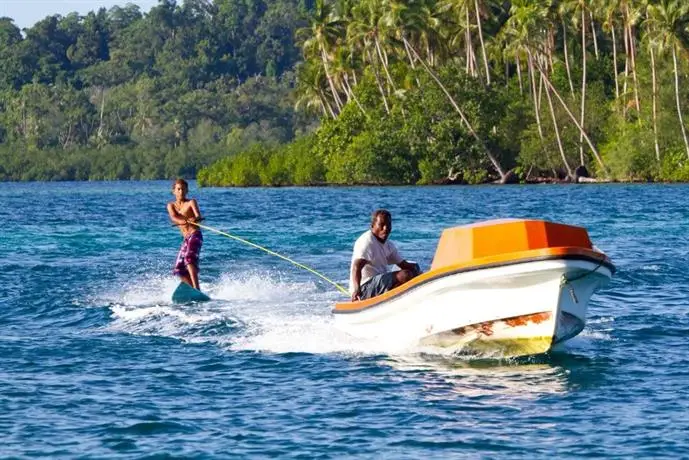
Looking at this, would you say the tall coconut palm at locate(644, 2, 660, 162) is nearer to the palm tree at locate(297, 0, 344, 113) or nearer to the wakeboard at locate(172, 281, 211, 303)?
the palm tree at locate(297, 0, 344, 113)

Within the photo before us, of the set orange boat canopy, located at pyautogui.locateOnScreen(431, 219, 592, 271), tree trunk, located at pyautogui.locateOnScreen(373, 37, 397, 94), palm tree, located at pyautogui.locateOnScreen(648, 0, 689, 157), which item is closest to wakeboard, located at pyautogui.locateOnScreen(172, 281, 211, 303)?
orange boat canopy, located at pyautogui.locateOnScreen(431, 219, 592, 271)

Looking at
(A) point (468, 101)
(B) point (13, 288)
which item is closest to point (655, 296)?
(B) point (13, 288)

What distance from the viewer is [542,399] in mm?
13188

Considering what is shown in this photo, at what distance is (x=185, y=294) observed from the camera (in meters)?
20.6

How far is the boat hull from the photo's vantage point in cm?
1427

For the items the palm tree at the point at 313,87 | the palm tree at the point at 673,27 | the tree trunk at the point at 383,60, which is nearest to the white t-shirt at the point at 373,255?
the palm tree at the point at 673,27

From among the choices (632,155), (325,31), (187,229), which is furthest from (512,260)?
(325,31)

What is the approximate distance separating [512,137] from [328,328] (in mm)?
73511

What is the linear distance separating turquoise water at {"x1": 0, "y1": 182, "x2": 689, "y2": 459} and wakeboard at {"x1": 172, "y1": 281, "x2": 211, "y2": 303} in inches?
9.6

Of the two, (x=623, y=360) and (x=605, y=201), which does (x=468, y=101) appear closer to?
(x=605, y=201)

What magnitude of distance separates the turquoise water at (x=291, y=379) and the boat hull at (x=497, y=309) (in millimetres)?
250

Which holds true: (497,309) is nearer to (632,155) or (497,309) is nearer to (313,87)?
(632,155)

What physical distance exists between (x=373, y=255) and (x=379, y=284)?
1.18 ft

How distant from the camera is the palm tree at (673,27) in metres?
74.7
